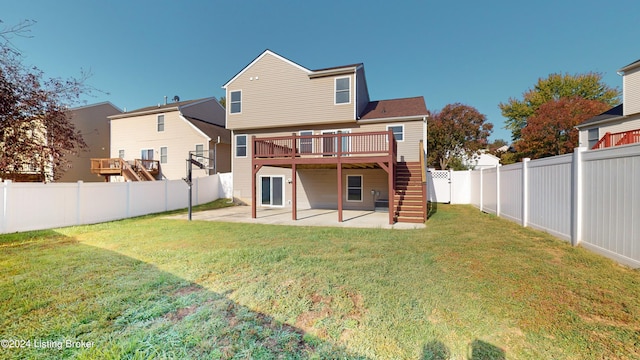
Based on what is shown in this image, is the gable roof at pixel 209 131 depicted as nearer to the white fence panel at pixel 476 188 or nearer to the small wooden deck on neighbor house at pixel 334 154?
the small wooden deck on neighbor house at pixel 334 154

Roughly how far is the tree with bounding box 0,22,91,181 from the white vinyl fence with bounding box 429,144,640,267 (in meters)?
11.8

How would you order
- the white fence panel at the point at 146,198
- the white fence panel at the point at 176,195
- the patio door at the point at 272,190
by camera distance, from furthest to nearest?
the patio door at the point at 272,190 → the white fence panel at the point at 176,195 → the white fence panel at the point at 146,198

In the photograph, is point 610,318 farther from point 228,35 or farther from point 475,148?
point 475,148

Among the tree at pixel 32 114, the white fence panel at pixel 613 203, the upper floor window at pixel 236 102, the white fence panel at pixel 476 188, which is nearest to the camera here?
the white fence panel at pixel 613 203

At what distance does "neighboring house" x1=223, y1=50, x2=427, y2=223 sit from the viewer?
11.7 meters

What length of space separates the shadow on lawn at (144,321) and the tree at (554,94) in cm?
3044

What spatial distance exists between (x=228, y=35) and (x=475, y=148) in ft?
75.1

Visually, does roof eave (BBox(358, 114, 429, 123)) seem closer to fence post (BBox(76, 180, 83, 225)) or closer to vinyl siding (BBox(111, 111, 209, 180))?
vinyl siding (BBox(111, 111, 209, 180))

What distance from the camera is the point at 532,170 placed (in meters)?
6.43

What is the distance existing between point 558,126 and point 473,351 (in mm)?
24819

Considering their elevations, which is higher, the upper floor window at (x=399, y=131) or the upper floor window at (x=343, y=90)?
the upper floor window at (x=343, y=90)

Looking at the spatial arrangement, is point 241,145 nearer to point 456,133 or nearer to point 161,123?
point 161,123

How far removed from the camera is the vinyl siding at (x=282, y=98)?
12.3 metres

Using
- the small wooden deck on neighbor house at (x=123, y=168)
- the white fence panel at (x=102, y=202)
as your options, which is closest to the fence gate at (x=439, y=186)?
the white fence panel at (x=102, y=202)
